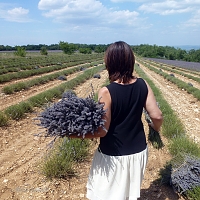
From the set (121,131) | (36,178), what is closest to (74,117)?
(121,131)

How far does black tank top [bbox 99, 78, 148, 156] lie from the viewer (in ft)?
6.14

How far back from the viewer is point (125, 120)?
6.42 feet

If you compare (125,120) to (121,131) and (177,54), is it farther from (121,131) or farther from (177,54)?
(177,54)

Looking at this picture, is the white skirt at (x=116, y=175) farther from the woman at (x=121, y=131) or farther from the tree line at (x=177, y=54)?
the tree line at (x=177, y=54)

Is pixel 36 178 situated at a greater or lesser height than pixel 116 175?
lesser

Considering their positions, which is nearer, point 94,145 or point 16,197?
point 16,197

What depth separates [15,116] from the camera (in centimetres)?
644

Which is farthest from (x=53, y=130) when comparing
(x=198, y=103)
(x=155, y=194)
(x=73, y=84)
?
(x=73, y=84)

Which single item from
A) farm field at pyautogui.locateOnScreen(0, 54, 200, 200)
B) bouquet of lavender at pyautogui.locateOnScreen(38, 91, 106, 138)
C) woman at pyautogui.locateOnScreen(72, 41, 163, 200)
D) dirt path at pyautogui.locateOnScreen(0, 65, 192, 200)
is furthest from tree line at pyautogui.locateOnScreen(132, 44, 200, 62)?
bouquet of lavender at pyautogui.locateOnScreen(38, 91, 106, 138)

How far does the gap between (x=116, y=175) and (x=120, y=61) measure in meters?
0.97

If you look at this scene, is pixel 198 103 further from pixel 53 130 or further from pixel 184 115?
pixel 53 130

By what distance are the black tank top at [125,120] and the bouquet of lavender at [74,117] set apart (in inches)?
6.3

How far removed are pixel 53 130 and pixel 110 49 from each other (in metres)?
0.80

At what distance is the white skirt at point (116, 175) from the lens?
79.3 inches
